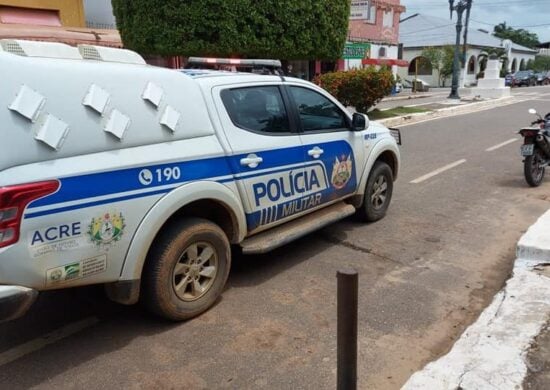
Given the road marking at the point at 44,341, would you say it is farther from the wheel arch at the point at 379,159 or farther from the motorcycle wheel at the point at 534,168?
the motorcycle wheel at the point at 534,168

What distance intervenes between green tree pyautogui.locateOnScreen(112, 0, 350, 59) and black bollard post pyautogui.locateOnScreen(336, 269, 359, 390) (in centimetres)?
1237

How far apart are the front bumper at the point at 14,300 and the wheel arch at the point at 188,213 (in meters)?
0.58

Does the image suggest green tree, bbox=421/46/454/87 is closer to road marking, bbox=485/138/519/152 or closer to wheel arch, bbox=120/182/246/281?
road marking, bbox=485/138/519/152

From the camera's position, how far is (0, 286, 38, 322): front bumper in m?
2.74

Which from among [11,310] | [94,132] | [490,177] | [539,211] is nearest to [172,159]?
[94,132]

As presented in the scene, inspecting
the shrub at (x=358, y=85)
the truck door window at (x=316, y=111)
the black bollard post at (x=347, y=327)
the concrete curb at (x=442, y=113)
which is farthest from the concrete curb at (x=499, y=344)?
the concrete curb at (x=442, y=113)

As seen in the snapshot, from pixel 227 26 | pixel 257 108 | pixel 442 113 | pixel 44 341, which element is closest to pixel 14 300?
pixel 44 341

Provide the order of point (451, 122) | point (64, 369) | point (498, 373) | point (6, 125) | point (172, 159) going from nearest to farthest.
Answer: point (6, 125) < point (498, 373) < point (64, 369) < point (172, 159) < point (451, 122)

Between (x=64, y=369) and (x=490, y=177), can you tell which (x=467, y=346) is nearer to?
(x=64, y=369)

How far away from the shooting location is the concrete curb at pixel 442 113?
16.7 metres

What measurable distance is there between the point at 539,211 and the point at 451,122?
36.3ft

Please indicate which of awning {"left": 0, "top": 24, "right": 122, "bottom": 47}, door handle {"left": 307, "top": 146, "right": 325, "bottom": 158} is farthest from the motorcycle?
awning {"left": 0, "top": 24, "right": 122, "bottom": 47}

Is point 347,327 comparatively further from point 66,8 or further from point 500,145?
point 66,8

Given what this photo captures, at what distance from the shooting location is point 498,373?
9.71 feet
